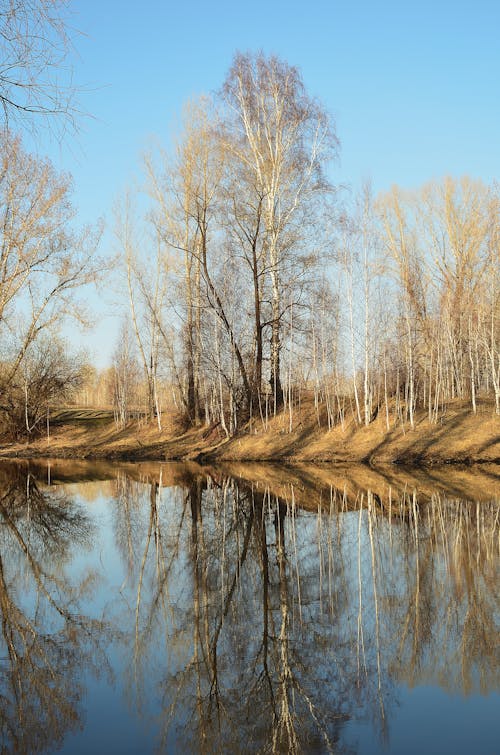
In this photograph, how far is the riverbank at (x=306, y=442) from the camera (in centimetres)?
2084

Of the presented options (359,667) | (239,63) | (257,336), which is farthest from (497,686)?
(239,63)

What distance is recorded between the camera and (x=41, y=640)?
541 cm

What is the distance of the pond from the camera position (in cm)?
387

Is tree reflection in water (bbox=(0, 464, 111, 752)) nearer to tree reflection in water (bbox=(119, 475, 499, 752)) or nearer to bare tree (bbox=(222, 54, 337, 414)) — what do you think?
tree reflection in water (bbox=(119, 475, 499, 752))

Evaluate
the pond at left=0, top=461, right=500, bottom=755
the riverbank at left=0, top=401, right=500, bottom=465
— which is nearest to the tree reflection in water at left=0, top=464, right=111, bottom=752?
the pond at left=0, top=461, right=500, bottom=755

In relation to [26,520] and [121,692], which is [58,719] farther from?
[26,520]

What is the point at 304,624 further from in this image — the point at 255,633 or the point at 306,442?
the point at 306,442

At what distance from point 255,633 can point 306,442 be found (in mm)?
18685

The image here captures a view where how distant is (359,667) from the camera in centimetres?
464

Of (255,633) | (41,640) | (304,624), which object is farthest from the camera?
(304,624)

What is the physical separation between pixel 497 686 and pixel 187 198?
81.6ft

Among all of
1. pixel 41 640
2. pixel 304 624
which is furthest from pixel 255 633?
pixel 41 640

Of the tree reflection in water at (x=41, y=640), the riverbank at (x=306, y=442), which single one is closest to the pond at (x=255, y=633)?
the tree reflection in water at (x=41, y=640)

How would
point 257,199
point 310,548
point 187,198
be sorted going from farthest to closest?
point 187,198, point 257,199, point 310,548
